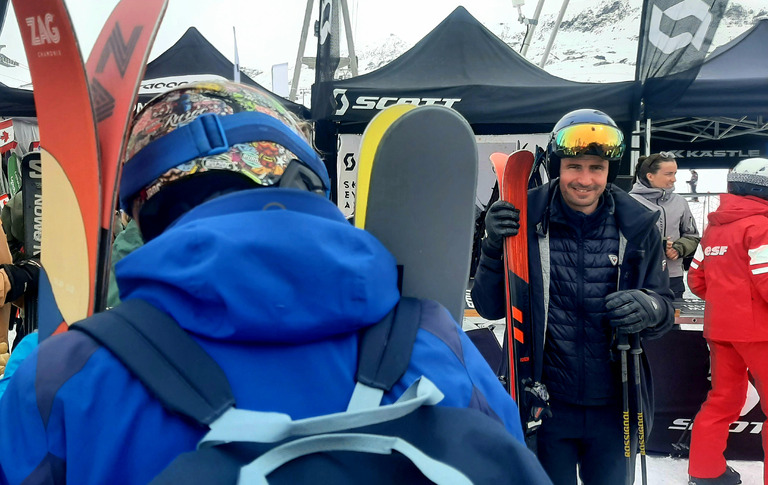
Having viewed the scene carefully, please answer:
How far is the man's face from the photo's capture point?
2154mm

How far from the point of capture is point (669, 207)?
4.65 m

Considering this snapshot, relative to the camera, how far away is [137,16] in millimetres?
1060

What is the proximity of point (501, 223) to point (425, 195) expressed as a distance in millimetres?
1126

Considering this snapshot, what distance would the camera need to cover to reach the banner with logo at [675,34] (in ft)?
16.1

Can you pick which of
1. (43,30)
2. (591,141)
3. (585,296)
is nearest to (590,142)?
(591,141)

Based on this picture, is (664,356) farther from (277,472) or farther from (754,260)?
(277,472)

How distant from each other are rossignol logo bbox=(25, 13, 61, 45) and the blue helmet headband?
538 millimetres

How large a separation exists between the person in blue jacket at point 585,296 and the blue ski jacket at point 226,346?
165 cm

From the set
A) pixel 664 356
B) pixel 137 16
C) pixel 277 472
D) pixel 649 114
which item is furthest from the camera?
pixel 649 114

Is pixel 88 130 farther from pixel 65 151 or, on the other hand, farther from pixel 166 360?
pixel 166 360

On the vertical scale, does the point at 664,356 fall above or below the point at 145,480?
below

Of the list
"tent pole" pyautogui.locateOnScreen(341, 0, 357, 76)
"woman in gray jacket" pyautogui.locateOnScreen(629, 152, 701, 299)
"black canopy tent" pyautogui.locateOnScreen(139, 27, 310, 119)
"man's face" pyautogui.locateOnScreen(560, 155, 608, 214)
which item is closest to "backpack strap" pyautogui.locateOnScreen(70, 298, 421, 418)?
"man's face" pyautogui.locateOnScreen(560, 155, 608, 214)

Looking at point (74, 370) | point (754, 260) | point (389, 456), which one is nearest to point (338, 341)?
point (389, 456)

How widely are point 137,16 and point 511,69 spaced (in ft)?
17.7
